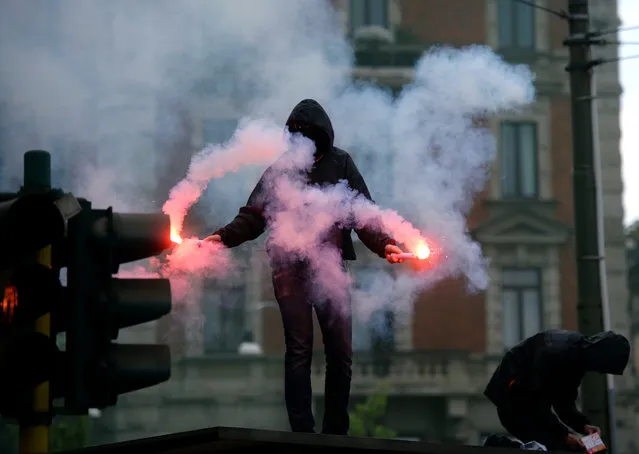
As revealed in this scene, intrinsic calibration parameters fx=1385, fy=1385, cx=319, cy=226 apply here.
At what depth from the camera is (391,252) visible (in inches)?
331

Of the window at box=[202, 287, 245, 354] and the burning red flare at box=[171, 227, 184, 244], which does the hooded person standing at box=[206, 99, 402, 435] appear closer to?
the burning red flare at box=[171, 227, 184, 244]

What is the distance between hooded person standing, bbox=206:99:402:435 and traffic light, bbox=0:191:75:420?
2968mm

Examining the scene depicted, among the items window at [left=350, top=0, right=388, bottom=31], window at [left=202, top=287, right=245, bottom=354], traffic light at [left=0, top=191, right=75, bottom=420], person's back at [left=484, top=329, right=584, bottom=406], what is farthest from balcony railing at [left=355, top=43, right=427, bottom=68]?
traffic light at [left=0, top=191, right=75, bottom=420]

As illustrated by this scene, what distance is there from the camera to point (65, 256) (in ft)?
19.1

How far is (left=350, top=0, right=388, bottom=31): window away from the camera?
27.6 m

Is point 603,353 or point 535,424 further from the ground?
point 603,353

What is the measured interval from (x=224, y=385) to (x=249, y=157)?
18.9 meters

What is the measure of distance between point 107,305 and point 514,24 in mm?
24356

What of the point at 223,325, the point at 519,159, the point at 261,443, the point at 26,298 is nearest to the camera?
the point at 26,298

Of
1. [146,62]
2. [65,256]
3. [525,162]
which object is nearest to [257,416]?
[525,162]

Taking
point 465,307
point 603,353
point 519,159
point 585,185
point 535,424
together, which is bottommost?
point 535,424

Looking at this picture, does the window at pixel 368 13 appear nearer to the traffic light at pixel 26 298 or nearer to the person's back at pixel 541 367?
the person's back at pixel 541 367

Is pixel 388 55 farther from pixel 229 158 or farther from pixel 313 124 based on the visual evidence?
pixel 313 124

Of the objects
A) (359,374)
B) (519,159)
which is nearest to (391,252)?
(359,374)
